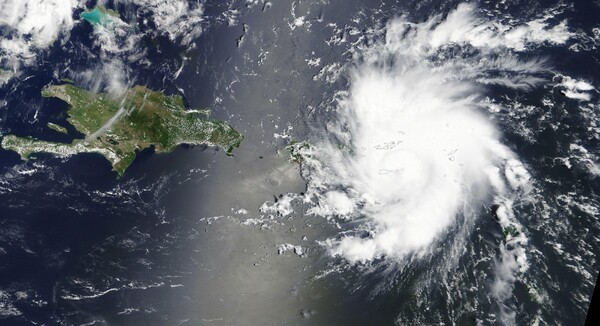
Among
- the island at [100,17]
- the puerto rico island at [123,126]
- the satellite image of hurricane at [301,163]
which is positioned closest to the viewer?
the satellite image of hurricane at [301,163]

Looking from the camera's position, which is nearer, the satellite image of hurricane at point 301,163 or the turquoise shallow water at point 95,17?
the satellite image of hurricane at point 301,163

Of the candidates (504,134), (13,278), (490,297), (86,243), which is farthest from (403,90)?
(13,278)

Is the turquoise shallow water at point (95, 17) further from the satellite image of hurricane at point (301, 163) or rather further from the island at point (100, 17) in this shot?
the satellite image of hurricane at point (301, 163)

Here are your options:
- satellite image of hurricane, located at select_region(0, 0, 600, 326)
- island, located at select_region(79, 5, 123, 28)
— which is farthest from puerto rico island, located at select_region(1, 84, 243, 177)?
island, located at select_region(79, 5, 123, 28)

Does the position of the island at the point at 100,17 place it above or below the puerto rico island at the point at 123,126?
above

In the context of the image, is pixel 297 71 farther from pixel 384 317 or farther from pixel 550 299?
pixel 550 299

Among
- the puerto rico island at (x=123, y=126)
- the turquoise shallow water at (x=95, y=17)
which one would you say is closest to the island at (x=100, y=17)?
the turquoise shallow water at (x=95, y=17)
